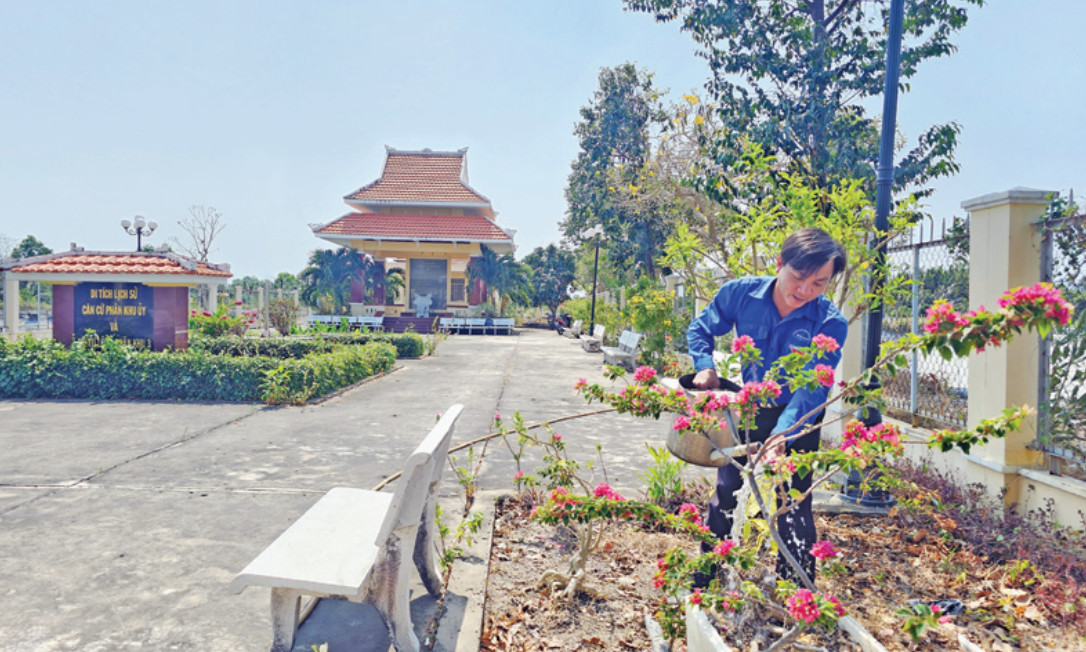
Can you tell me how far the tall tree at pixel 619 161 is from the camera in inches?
757

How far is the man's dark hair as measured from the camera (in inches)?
99.6

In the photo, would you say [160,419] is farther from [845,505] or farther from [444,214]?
[444,214]

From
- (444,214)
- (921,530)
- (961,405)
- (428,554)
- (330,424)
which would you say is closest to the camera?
(428,554)

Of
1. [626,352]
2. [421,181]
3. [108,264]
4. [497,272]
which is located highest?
[421,181]

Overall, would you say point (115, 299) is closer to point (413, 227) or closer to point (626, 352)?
point (626, 352)

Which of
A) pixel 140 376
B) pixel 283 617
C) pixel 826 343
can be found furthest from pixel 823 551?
pixel 140 376

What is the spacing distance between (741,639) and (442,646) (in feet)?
4.00

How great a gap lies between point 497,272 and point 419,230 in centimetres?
437

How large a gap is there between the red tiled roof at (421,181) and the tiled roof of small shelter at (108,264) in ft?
62.5

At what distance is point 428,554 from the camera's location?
3076mm

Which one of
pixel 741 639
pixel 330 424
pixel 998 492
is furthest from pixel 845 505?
pixel 330 424

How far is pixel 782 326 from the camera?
281 centimetres

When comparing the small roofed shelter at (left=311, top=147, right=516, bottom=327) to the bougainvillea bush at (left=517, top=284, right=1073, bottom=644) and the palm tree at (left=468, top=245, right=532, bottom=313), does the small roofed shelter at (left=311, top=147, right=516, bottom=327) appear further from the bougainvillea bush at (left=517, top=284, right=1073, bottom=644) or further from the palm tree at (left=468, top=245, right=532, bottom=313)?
the bougainvillea bush at (left=517, top=284, right=1073, bottom=644)

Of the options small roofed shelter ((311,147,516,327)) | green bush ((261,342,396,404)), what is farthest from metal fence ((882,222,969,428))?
small roofed shelter ((311,147,516,327))
